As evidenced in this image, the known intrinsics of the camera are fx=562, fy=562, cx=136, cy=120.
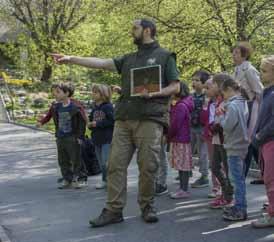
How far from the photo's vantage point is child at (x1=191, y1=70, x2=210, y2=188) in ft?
24.1

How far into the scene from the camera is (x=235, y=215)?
5789 millimetres

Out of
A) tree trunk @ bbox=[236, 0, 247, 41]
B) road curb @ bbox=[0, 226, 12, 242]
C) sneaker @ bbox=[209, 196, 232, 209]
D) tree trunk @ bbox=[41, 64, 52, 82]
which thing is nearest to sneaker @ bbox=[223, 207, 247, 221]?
sneaker @ bbox=[209, 196, 232, 209]

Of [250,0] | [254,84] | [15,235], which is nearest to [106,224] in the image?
[15,235]

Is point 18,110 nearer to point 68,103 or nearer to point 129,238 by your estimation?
point 68,103

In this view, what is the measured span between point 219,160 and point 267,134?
1132 mm

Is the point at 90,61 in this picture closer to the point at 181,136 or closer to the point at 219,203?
the point at 181,136

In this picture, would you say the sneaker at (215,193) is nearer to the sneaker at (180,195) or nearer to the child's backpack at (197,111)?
the sneaker at (180,195)

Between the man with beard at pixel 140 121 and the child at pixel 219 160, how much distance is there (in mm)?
694

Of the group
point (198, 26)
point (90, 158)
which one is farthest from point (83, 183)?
point (198, 26)

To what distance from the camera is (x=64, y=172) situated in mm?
8227

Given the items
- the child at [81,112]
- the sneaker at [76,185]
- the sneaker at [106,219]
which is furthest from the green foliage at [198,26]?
the sneaker at [106,219]

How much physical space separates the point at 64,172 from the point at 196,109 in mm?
2183

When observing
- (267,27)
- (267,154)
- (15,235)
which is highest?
(267,27)

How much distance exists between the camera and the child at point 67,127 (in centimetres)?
791
